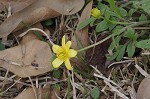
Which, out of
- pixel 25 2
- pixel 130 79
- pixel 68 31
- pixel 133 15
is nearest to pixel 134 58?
pixel 130 79

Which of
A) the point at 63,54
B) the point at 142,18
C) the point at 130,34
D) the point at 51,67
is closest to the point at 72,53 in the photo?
the point at 63,54

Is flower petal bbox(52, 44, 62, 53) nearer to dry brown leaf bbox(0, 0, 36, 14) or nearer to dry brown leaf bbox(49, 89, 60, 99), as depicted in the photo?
dry brown leaf bbox(49, 89, 60, 99)

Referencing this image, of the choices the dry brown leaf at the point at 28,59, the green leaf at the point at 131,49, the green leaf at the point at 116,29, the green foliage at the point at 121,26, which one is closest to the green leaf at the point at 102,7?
the green foliage at the point at 121,26

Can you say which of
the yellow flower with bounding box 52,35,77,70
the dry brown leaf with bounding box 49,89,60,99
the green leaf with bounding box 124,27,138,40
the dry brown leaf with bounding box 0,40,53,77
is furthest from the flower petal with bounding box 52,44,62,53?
the green leaf with bounding box 124,27,138,40

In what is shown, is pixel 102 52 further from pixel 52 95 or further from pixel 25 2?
pixel 25 2

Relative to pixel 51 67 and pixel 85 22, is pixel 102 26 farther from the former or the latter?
pixel 51 67

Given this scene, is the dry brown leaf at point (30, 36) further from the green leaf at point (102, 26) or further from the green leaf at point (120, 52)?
the green leaf at point (120, 52)
